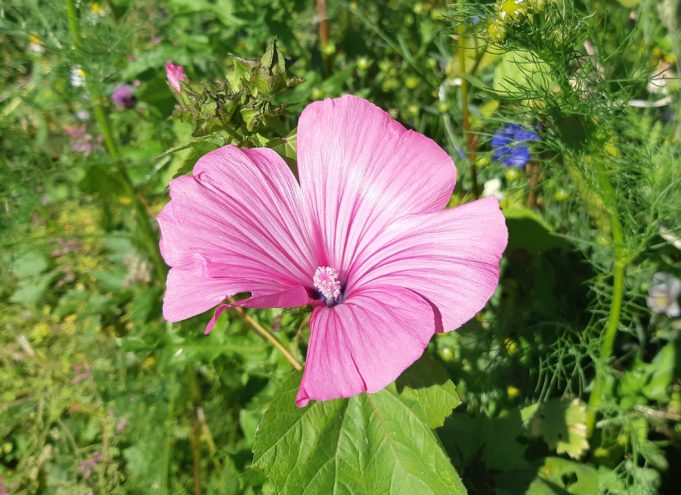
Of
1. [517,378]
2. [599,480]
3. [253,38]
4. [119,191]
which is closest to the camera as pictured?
[599,480]

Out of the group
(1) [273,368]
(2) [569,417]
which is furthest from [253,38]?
(2) [569,417]

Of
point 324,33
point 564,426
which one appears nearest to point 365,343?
point 564,426

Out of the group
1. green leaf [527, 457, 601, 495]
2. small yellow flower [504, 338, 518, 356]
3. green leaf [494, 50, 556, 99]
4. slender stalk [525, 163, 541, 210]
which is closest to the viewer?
green leaf [494, 50, 556, 99]

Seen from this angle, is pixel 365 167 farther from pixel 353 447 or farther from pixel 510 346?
pixel 510 346

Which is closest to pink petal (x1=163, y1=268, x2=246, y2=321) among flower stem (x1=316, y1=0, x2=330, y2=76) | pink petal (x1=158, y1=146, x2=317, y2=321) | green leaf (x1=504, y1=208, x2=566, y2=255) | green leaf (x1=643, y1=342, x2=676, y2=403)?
pink petal (x1=158, y1=146, x2=317, y2=321)

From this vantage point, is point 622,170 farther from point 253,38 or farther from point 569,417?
point 253,38

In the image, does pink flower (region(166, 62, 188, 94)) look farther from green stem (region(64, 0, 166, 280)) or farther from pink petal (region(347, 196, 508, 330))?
green stem (region(64, 0, 166, 280))
